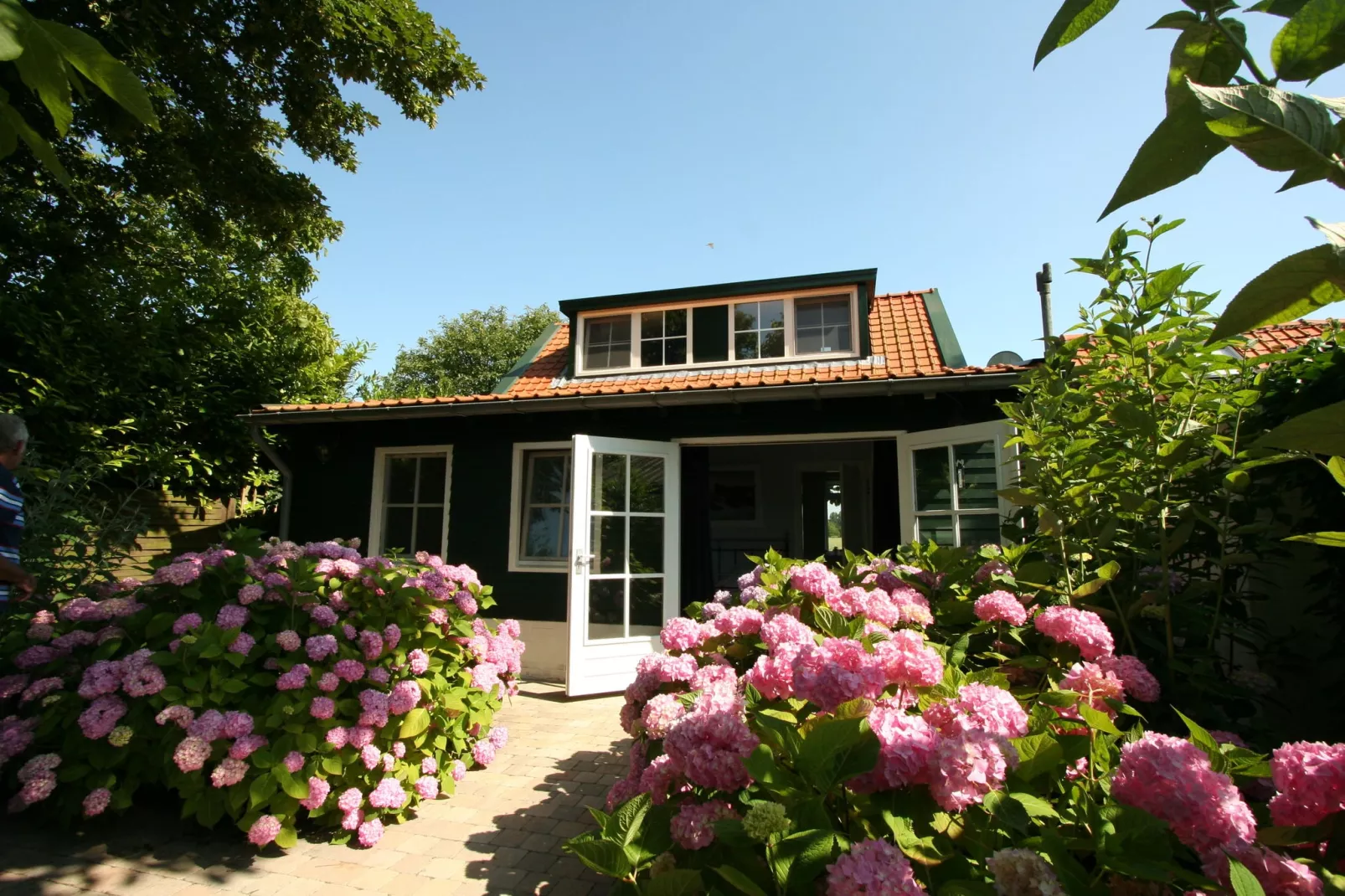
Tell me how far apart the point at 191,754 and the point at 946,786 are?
2.55 metres

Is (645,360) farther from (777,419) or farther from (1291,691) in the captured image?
(1291,691)

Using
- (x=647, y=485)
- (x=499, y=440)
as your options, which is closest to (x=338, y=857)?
(x=647, y=485)

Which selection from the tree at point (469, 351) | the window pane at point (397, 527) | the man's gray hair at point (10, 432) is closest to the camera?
the man's gray hair at point (10, 432)

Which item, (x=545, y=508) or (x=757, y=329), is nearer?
(x=545, y=508)

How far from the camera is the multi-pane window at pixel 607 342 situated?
7.52 metres

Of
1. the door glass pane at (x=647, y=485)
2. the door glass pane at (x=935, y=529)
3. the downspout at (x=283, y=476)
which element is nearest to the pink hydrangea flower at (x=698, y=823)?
the door glass pane at (x=935, y=529)

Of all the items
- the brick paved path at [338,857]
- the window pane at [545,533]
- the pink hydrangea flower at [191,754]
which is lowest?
the brick paved path at [338,857]

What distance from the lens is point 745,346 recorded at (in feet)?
23.4

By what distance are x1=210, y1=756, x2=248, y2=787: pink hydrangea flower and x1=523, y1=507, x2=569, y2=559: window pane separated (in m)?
3.58

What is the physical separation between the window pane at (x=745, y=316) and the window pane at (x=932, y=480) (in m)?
2.87

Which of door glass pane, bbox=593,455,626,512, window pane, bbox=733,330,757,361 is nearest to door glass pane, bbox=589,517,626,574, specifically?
door glass pane, bbox=593,455,626,512

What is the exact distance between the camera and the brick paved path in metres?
2.15

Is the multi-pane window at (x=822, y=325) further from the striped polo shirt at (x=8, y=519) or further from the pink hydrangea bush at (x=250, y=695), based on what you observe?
the striped polo shirt at (x=8, y=519)

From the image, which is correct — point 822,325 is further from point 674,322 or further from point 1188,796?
point 1188,796
